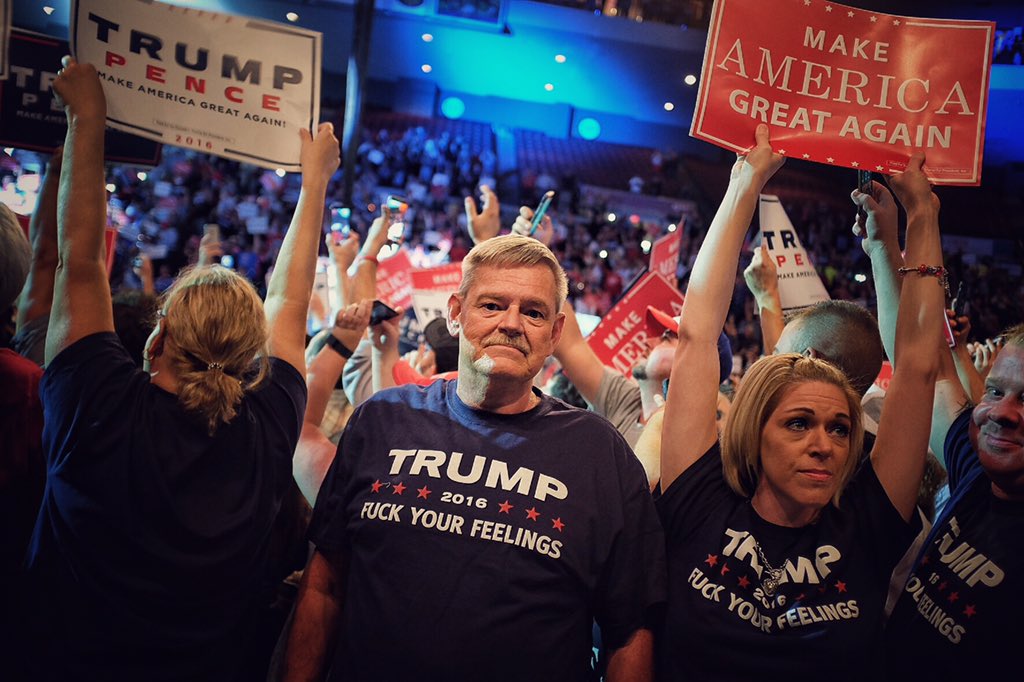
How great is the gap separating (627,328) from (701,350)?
230 centimetres

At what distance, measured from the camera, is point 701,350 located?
185cm

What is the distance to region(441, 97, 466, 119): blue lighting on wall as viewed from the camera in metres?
20.5

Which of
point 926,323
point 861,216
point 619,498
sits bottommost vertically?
point 619,498

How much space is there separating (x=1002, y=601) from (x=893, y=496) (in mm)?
290

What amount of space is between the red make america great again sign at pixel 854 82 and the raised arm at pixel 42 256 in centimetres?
202

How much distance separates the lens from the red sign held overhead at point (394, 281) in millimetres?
5094

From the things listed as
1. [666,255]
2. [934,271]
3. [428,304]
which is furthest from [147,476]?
[666,255]

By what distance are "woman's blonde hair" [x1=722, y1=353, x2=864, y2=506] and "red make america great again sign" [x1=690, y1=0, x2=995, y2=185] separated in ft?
2.35

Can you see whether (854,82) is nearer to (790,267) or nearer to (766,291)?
(766,291)

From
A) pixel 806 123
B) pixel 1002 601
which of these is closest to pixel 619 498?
pixel 1002 601

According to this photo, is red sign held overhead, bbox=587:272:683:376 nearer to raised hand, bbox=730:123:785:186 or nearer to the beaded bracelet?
raised hand, bbox=730:123:785:186

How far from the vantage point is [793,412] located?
5.82ft

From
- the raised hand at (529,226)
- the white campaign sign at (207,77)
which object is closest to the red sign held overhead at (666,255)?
the raised hand at (529,226)

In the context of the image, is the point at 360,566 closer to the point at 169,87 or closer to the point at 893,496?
the point at 893,496
